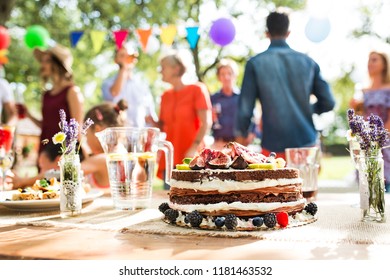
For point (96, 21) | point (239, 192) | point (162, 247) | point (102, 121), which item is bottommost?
point (162, 247)

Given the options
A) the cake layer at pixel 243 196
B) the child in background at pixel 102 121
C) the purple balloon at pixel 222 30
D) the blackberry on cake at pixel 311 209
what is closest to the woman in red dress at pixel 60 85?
the child in background at pixel 102 121

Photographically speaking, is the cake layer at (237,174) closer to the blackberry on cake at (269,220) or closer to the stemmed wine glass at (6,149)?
the blackberry on cake at (269,220)

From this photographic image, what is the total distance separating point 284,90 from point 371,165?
1930 millimetres

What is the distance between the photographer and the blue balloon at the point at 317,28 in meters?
5.53

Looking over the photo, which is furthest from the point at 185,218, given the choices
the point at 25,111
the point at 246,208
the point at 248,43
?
the point at 248,43

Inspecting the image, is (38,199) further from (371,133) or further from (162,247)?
(371,133)

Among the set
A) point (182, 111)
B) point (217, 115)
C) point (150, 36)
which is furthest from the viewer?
point (150, 36)

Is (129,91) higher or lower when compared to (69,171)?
higher

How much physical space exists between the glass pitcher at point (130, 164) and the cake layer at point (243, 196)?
13.9 inches

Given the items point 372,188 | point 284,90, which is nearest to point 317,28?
point 284,90

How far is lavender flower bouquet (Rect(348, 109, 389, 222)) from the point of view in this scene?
1588 mm

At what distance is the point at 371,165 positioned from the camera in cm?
159

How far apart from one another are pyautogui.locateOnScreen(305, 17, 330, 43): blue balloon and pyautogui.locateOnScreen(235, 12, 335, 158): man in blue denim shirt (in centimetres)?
214

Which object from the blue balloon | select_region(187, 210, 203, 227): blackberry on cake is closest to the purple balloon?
the blue balloon
